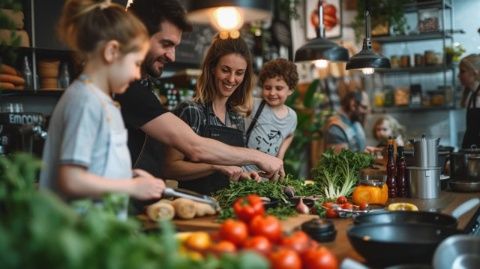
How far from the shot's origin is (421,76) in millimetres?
8227

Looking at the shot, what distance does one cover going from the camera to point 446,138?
801cm

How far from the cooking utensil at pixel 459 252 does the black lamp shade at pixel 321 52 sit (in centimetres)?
252

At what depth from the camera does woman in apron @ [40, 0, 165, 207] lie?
6.23 feet

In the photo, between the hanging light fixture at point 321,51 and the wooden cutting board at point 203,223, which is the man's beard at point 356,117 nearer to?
Result: the hanging light fixture at point 321,51

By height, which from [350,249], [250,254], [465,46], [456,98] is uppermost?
[465,46]

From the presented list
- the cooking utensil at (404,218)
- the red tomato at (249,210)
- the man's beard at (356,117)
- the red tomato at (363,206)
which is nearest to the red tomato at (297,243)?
the red tomato at (249,210)

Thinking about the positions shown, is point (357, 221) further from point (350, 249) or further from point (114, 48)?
point (114, 48)

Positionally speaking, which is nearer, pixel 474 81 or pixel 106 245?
pixel 106 245

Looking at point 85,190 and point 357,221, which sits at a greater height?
point 85,190

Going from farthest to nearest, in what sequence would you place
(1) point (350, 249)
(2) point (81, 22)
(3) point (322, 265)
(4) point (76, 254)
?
1. (1) point (350, 249)
2. (2) point (81, 22)
3. (3) point (322, 265)
4. (4) point (76, 254)

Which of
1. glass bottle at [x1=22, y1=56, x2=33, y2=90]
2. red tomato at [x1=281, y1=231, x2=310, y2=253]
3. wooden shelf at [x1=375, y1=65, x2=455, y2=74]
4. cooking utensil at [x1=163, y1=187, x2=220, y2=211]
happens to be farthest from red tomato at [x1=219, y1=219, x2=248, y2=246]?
wooden shelf at [x1=375, y1=65, x2=455, y2=74]

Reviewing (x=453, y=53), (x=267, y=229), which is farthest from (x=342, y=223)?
(x=453, y=53)

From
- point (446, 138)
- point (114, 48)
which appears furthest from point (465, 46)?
point (114, 48)

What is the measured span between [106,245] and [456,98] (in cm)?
738
